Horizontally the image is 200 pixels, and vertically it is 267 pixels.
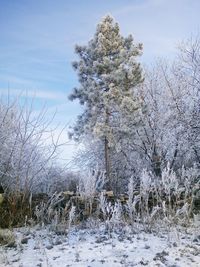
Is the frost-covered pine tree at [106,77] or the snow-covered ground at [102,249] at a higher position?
the frost-covered pine tree at [106,77]

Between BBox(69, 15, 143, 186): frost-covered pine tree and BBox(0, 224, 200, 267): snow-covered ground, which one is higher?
BBox(69, 15, 143, 186): frost-covered pine tree

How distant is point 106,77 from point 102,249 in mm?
13152

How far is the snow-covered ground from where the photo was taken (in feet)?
25.3

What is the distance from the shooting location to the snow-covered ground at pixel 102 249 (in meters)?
7.73

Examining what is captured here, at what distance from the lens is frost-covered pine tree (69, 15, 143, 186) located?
20562 mm

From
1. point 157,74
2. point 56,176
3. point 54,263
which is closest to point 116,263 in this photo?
point 54,263

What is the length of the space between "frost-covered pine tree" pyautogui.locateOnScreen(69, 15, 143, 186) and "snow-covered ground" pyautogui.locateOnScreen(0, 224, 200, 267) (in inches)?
431

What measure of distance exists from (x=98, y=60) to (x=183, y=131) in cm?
628

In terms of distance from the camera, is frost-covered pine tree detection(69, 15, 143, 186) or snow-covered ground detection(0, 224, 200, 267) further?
frost-covered pine tree detection(69, 15, 143, 186)

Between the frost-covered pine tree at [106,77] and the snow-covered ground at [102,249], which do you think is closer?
the snow-covered ground at [102,249]

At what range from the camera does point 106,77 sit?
67.1ft

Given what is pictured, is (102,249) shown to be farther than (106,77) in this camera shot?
No

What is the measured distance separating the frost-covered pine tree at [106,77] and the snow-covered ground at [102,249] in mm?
10954

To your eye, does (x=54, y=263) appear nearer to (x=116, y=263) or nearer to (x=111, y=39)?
(x=116, y=263)
